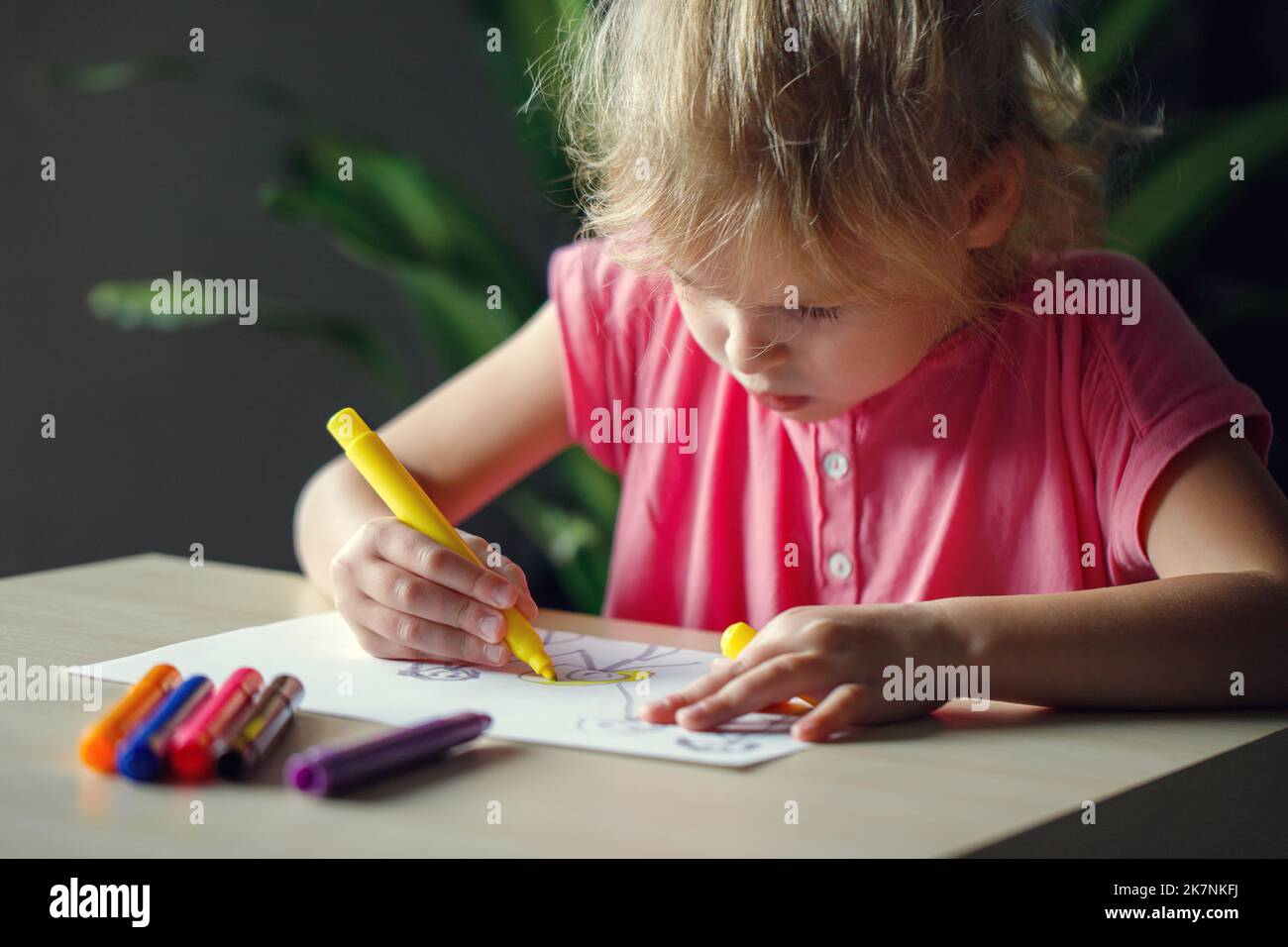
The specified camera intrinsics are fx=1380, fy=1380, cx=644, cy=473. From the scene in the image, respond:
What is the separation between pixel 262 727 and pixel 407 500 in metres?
0.21

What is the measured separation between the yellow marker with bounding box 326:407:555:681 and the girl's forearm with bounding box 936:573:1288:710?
194mm

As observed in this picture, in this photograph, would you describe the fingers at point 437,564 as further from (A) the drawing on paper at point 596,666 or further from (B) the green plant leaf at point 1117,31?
(B) the green plant leaf at point 1117,31

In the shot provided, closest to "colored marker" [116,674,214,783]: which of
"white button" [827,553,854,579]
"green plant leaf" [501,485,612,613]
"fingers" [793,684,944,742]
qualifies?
"fingers" [793,684,944,742]

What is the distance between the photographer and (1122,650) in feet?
1.99

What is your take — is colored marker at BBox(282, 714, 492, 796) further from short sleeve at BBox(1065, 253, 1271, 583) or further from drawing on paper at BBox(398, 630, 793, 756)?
short sleeve at BBox(1065, 253, 1271, 583)

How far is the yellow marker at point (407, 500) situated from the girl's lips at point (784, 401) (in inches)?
7.4

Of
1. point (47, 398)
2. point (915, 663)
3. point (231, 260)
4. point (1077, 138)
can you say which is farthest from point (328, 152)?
point (915, 663)

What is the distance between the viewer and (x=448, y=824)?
1.48 ft

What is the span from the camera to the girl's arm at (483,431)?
3.10 feet

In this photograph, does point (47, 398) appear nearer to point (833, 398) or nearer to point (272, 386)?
point (272, 386)

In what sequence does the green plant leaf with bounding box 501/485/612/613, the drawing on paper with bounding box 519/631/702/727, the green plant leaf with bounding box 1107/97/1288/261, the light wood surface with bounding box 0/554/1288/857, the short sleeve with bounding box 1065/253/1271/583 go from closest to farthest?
the light wood surface with bounding box 0/554/1288/857 → the drawing on paper with bounding box 519/631/702/727 → the short sleeve with bounding box 1065/253/1271/583 → the green plant leaf with bounding box 1107/97/1288/261 → the green plant leaf with bounding box 501/485/612/613

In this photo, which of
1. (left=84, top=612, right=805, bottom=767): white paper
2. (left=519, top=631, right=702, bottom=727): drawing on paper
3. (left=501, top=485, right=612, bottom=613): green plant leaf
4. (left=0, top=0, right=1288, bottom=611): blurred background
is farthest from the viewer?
(left=0, top=0, right=1288, bottom=611): blurred background

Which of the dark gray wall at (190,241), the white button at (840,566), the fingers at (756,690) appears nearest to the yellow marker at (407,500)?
the fingers at (756,690)

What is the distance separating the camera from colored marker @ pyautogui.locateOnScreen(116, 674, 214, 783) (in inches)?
19.3
